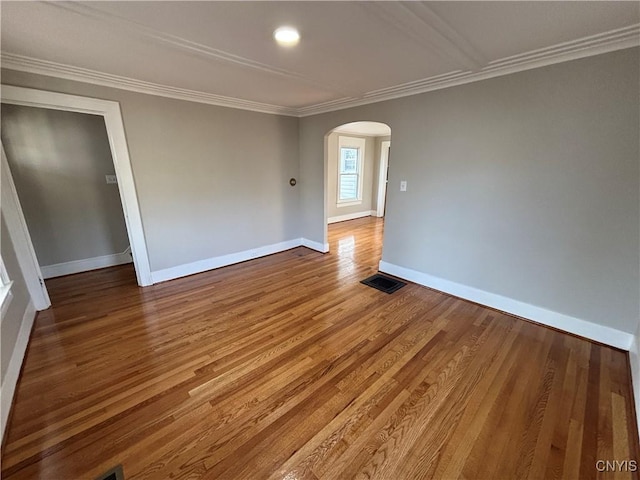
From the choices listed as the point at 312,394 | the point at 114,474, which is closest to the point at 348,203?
the point at 312,394

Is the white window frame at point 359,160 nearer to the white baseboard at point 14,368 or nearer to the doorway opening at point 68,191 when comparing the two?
the doorway opening at point 68,191

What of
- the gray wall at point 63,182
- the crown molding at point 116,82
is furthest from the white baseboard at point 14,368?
the crown molding at point 116,82

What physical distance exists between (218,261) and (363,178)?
4.74 meters

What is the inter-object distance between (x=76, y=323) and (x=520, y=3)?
4.23 metres

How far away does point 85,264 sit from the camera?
3.88 metres

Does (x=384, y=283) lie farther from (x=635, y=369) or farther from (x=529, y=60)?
(x=529, y=60)

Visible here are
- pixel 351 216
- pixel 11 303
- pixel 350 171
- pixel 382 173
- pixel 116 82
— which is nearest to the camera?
pixel 11 303

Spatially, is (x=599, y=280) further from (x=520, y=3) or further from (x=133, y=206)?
(x=133, y=206)

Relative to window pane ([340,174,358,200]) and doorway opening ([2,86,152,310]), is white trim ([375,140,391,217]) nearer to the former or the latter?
window pane ([340,174,358,200])

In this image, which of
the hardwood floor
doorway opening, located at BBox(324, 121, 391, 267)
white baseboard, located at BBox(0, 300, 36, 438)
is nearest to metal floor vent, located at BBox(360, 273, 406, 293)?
the hardwood floor

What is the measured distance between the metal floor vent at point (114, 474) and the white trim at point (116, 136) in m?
2.41

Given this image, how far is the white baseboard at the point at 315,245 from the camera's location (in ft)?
15.4

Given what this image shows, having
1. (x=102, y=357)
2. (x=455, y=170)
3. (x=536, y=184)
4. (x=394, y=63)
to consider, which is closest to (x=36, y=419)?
(x=102, y=357)

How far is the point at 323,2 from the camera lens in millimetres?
1438
